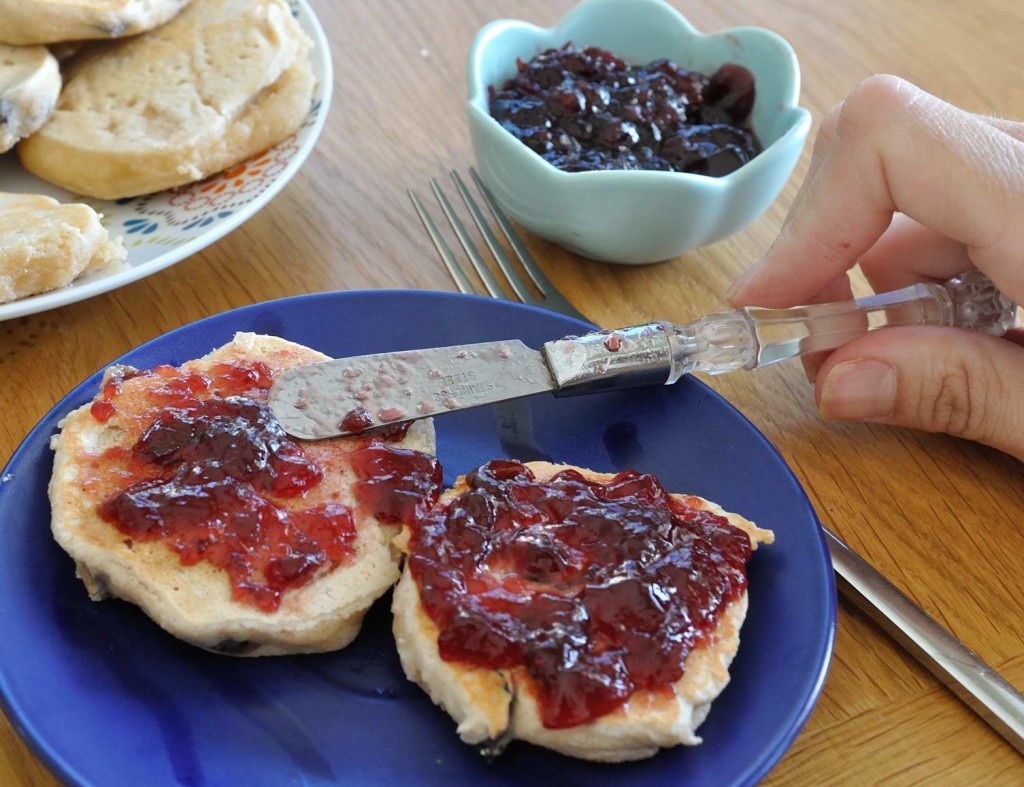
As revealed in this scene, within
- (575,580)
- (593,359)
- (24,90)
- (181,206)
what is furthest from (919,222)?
(24,90)

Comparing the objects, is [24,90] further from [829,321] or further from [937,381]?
[937,381]

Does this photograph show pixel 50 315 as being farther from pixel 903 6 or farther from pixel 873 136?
pixel 903 6

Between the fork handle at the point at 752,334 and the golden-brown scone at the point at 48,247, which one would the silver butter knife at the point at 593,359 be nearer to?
the fork handle at the point at 752,334

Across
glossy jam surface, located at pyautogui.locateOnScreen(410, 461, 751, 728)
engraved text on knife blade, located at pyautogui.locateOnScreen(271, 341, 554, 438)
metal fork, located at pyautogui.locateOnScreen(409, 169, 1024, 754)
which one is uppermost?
engraved text on knife blade, located at pyautogui.locateOnScreen(271, 341, 554, 438)

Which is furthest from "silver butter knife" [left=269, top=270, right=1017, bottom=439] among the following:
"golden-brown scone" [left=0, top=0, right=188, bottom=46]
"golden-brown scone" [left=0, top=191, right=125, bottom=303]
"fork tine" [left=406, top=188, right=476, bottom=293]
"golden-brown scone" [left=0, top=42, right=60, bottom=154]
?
"golden-brown scone" [left=0, top=0, right=188, bottom=46]

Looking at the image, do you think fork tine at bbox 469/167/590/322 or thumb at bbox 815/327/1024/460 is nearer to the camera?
thumb at bbox 815/327/1024/460

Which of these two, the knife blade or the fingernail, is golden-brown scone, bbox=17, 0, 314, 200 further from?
the fingernail

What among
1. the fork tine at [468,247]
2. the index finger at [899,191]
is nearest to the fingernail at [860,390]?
the index finger at [899,191]
